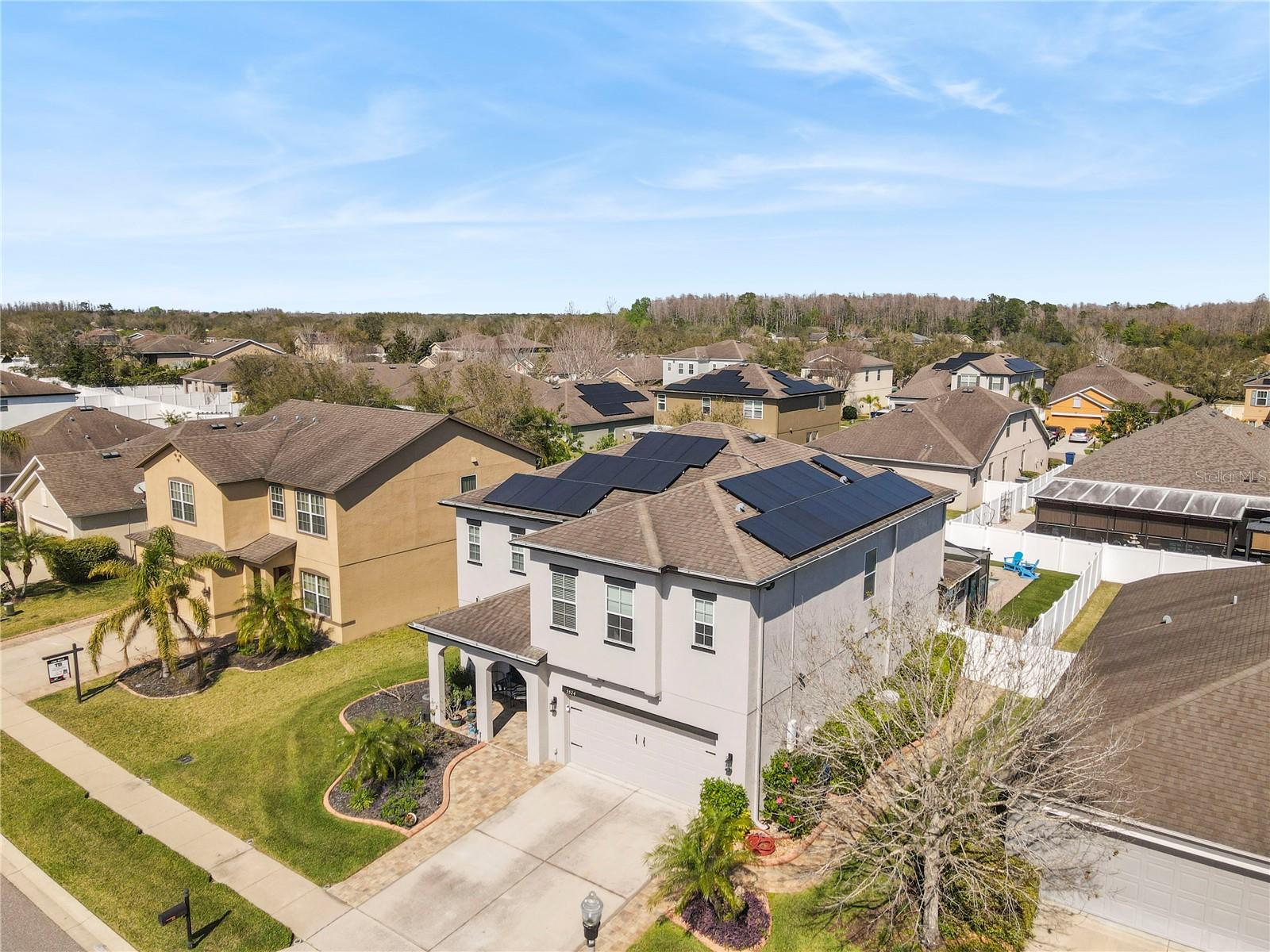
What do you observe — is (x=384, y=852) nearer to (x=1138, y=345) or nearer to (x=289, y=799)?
(x=289, y=799)

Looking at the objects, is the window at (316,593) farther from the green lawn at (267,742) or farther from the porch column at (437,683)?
the porch column at (437,683)

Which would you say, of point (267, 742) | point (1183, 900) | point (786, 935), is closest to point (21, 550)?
point (267, 742)

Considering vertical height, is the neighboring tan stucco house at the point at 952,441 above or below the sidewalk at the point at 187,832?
above

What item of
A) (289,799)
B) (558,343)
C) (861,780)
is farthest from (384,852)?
(558,343)

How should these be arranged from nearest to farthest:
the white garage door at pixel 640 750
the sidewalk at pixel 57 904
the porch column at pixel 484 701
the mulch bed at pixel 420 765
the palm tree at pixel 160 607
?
the sidewalk at pixel 57 904 → the white garage door at pixel 640 750 → the mulch bed at pixel 420 765 → the porch column at pixel 484 701 → the palm tree at pixel 160 607

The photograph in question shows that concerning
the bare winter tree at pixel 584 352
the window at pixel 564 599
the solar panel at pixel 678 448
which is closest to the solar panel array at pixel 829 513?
the solar panel at pixel 678 448

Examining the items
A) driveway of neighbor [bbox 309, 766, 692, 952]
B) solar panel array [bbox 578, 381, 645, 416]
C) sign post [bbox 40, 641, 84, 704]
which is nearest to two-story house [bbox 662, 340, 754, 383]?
solar panel array [bbox 578, 381, 645, 416]

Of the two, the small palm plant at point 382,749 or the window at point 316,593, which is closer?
the small palm plant at point 382,749

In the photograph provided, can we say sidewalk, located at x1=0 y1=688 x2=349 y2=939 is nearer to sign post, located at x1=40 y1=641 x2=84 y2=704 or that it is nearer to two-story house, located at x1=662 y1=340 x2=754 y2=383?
sign post, located at x1=40 y1=641 x2=84 y2=704
